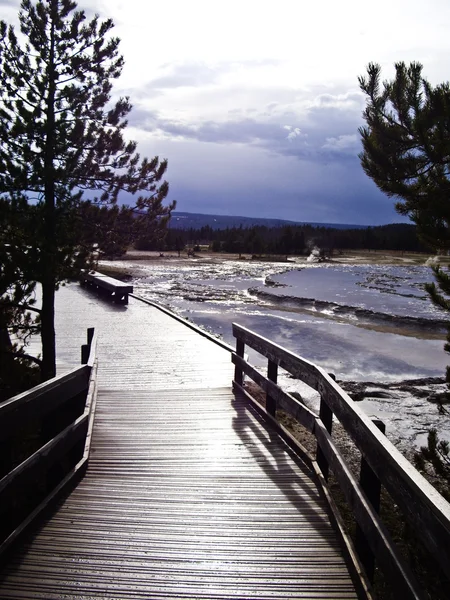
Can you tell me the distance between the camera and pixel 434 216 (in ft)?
19.3

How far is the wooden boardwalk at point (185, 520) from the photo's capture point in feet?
8.86

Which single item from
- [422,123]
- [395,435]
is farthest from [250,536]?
[395,435]

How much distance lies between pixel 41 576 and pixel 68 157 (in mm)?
8055

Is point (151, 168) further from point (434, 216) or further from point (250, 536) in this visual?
point (250, 536)

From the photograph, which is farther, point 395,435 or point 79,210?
point 79,210

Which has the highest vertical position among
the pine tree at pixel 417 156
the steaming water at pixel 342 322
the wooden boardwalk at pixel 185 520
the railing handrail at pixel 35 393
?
the pine tree at pixel 417 156

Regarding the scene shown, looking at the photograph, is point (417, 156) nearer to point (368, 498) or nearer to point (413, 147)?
point (413, 147)

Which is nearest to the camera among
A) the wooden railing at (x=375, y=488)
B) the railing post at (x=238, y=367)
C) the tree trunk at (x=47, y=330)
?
the wooden railing at (x=375, y=488)

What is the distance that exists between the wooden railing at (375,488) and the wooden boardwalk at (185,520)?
1.07 ft

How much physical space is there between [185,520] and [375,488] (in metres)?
1.36

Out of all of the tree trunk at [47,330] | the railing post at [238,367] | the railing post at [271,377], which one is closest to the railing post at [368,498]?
the railing post at [271,377]

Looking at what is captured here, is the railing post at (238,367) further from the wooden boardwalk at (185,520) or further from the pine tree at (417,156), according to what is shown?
the pine tree at (417,156)

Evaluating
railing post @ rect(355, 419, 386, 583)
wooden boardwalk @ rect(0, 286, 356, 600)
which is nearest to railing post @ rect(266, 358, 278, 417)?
wooden boardwalk @ rect(0, 286, 356, 600)

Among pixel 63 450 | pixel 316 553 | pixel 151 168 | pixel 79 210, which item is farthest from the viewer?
pixel 151 168
